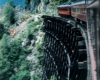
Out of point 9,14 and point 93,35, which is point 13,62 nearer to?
point 9,14

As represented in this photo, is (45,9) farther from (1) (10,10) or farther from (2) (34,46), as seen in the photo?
(2) (34,46)

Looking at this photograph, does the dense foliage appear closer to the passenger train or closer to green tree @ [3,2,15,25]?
green tree @ [3,2,15,25]

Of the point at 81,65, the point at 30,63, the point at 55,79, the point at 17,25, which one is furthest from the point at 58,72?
the point at 17,25

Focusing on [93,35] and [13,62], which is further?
[13,62]

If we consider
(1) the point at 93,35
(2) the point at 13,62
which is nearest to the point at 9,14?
(2) the point at 13,62

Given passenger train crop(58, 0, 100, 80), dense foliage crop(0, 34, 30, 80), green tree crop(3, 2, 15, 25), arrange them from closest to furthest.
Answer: passenger train crop(58, 0, 100, 80) → dense foliage crop(0, 34, 30, 80) → green tree crop(3, 2, 15, 25)

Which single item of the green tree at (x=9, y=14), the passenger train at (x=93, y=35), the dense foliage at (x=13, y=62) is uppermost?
the passenger train at (x=93, y=35)

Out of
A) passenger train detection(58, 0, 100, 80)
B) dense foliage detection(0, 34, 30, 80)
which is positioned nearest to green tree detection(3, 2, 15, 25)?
dense foliage detection(0, 34, 30, 80)

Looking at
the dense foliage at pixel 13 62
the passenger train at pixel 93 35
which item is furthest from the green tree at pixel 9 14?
the passenger train at pixel 93 35

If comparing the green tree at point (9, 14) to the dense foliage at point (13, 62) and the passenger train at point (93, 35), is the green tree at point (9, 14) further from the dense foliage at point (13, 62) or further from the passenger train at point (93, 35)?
the passenger train at point (93, 35)

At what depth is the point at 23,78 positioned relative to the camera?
16.5m

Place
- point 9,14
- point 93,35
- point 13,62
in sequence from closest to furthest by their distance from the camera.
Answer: point 93,35 < point 13,62 < point 9,14

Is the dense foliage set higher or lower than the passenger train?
lower

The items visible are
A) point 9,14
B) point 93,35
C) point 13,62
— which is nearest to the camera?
point 93,35
